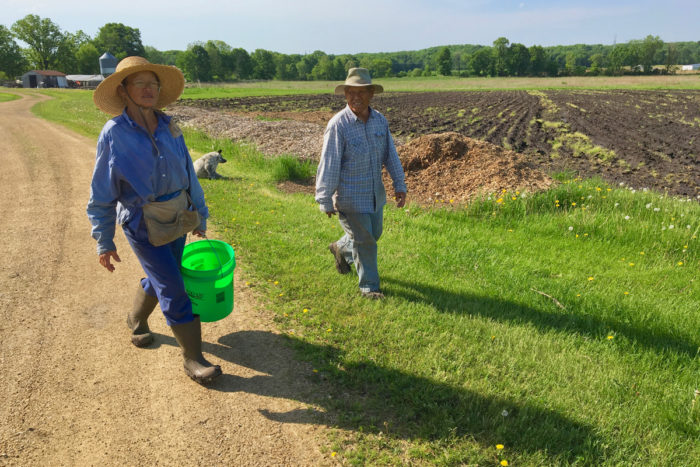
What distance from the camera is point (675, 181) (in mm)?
11383

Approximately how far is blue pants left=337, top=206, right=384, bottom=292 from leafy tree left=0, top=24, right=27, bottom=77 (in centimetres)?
10554

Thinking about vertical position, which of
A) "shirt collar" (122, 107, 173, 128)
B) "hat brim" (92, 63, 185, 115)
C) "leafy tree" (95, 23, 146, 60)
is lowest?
"shirt collar" (122, 107, 173, 128)

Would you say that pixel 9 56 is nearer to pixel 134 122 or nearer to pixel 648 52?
pixel 134 122

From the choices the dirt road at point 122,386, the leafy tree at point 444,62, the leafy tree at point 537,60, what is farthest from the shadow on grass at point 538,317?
the leafy tree at point 444,62

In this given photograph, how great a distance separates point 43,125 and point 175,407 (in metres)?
19.8

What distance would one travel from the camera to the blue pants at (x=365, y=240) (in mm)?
4430

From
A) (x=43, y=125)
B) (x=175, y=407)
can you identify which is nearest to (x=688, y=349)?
(x=175, y=407)

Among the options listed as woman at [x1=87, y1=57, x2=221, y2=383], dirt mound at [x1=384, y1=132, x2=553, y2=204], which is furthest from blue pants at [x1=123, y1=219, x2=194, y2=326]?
dirt mound at [x1=384, y1=132, x2=553, y2=204]

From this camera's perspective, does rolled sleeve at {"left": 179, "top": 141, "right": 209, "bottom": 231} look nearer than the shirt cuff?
No

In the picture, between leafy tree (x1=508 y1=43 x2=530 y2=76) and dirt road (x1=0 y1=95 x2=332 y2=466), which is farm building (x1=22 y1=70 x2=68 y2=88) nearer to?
dirt road (x1=0 y1=95 x2=332 y2=466)

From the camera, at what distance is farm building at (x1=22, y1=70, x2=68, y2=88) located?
72.8 meters

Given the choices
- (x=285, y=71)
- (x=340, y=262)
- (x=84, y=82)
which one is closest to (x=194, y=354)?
(x=340, y=262)

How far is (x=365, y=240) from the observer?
4.48 m

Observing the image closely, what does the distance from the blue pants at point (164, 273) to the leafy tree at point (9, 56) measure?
347ft
